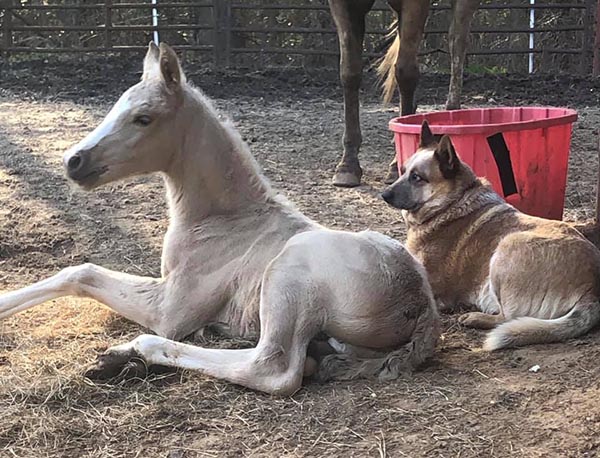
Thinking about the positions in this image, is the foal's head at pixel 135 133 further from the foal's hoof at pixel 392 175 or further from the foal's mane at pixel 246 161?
the foal's hoof at pixel 392 175

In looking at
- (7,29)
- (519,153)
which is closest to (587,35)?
(519,153)

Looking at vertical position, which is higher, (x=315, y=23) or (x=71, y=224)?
(x=315, y=23)

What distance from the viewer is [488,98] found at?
35.2 feet

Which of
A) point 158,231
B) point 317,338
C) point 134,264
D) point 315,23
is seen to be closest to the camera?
point 317,338

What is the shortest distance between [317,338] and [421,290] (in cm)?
45

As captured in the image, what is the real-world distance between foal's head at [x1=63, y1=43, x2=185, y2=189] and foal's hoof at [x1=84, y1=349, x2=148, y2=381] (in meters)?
0.80

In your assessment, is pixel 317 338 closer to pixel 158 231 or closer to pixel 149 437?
pixel 149 437

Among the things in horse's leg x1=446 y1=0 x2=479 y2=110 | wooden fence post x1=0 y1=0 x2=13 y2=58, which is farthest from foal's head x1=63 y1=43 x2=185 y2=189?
wooden fence post x1=0 y1=0 x2=13 y2=58

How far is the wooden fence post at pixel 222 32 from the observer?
14.5 metres

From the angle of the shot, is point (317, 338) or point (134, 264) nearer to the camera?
point (317, 338)

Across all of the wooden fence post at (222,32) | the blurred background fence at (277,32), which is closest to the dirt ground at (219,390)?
the blurred background fence at (277,32)

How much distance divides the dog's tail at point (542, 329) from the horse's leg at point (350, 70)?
9.95 ft

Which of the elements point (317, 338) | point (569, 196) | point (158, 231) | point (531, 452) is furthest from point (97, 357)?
point (569, 196)

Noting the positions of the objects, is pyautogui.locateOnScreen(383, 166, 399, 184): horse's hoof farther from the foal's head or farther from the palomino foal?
the foal's head
